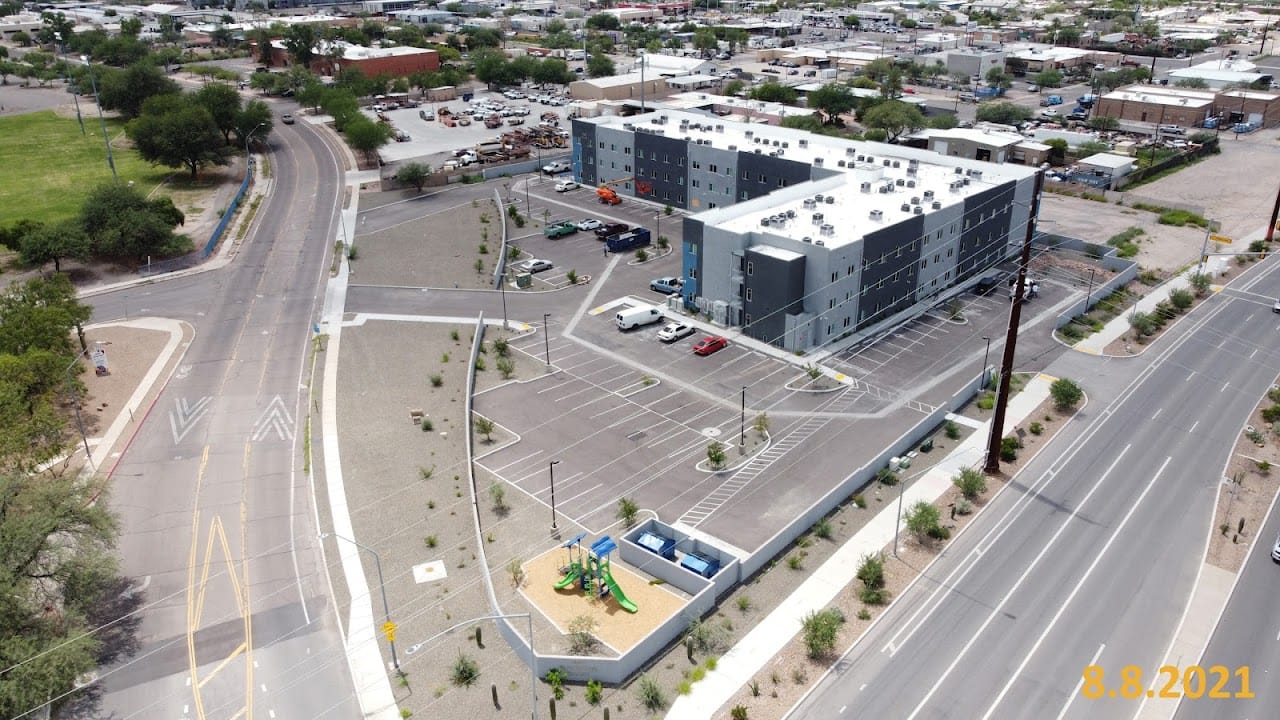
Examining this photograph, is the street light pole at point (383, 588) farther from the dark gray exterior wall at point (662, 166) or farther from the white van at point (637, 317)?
the dark gray exterior wall at point (662, 166)

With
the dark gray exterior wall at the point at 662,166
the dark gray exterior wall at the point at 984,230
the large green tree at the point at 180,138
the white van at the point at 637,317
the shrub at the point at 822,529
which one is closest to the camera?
the shrub at the point at 822,529

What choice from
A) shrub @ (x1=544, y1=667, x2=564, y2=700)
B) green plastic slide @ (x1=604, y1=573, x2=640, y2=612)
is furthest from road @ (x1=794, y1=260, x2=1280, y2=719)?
shrub @ (x1=544, y1=667, x2=564, y2=700)

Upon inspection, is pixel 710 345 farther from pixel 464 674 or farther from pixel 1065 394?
pixel 464 674

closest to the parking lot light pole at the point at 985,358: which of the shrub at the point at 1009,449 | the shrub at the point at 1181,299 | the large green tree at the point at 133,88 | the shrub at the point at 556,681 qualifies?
the shrub at the point at 1009,449

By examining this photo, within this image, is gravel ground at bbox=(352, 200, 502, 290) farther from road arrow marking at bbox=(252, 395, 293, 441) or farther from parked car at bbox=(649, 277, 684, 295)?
road arrow marking at bbox=(252, 395, 293, 441)

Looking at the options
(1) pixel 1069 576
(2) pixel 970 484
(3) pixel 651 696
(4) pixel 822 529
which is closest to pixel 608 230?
(2) pixel 970 484

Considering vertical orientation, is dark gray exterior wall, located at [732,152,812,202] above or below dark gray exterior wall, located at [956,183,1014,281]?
above
